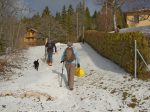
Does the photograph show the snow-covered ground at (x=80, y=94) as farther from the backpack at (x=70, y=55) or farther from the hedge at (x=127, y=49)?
the backpack at (x=70, y=55)

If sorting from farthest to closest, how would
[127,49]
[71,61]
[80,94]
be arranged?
[127,49] < [71,61] < [80,94]

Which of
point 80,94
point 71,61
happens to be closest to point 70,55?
point 71,61

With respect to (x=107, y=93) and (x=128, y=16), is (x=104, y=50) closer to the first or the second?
(x=107, y=93)

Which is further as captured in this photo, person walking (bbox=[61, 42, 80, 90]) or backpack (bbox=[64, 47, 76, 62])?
Answer: backpack (bbox=[64, 47, 76, 62])

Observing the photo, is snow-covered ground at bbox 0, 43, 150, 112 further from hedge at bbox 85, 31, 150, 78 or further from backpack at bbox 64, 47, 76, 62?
backpack at bbox 64, 47, 76, 62

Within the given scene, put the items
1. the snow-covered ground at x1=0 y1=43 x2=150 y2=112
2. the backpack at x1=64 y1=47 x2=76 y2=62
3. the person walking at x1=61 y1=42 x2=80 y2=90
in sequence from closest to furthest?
the snow-covered ground at x1=0 y1=43 x2=150 y2=112, the person walking at x1=61 y1=42 x2=80 y2=90, the backpack at x1=64 y1=47 x2=76 y2=62

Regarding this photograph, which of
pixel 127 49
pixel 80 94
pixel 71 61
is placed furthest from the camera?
pixel 127 49

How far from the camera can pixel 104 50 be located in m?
25.9

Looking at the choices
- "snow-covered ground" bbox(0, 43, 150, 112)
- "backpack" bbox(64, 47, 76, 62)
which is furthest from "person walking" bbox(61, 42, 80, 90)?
"snow-covered ground" bbox(0, 43, 150, 112)

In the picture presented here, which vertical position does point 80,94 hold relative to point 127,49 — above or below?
below

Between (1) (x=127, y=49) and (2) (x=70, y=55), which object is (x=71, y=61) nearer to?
(2) (x=70, y=55)

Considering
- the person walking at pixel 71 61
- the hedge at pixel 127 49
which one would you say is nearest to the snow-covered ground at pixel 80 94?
the hedge at pixel 127 49

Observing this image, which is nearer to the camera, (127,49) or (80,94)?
(80,94)

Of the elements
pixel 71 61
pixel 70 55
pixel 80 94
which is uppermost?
pixel 70 55
